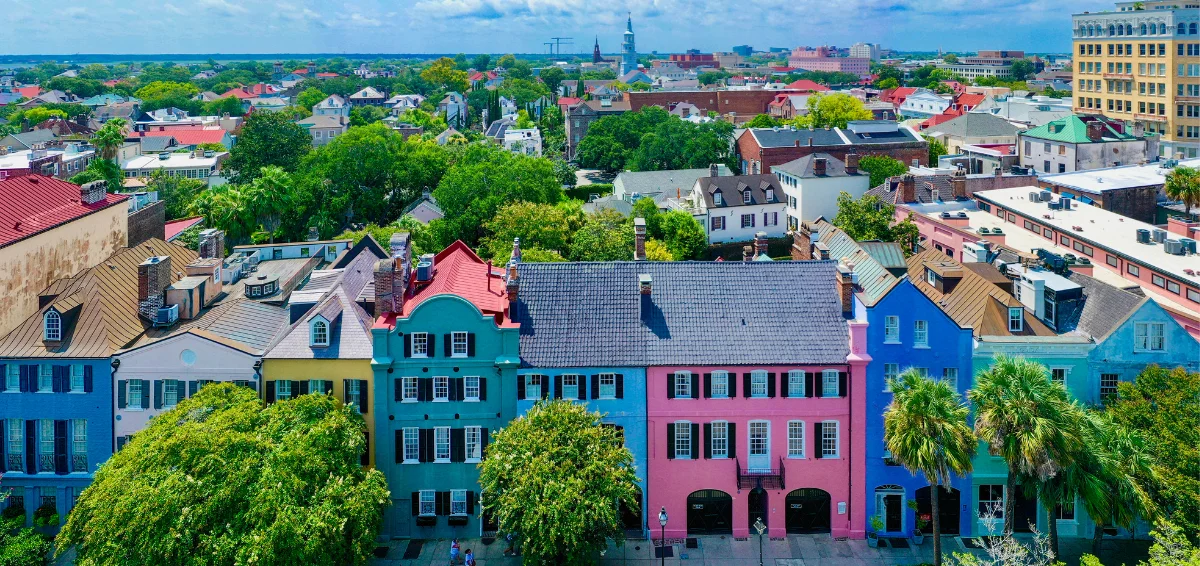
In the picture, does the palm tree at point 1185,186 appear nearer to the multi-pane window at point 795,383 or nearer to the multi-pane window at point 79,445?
the multi-pane window at point 795,383

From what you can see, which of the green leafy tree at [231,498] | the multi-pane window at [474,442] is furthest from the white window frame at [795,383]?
the green leafy tree at [231,498]

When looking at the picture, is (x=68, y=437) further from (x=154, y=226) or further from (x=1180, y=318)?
(x=1180, y=318)

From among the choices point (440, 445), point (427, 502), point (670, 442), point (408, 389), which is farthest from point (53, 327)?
point (670, 442)

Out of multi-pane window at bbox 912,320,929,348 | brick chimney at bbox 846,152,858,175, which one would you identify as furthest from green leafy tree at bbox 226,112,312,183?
multi-pane window at bbox 912,320,929,348

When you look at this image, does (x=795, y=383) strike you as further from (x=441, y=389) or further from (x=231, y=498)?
(x=231, y=498)

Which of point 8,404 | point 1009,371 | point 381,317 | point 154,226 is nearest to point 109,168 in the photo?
point 154,226

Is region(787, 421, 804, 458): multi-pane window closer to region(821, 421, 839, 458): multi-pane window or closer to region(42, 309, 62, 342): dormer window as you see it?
region(821, 421, 839, 458): multi-pane window
